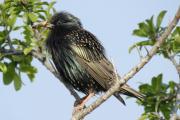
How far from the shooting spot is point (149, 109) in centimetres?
587

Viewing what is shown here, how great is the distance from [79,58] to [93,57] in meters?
0.23

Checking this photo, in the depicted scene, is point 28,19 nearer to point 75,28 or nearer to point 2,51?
point 2,51

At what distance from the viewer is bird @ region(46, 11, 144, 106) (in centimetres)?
742

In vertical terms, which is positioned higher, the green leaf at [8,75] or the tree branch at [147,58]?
the tree branch at [147,58]

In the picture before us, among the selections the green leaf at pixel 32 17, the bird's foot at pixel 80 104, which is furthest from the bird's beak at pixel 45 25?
the bird's foot at pixel 80 104

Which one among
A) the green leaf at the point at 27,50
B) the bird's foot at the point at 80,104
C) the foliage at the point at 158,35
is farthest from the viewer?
the bird's foot at the point at 80,104

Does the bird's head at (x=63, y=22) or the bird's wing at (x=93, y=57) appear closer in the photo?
the bird's wing at (x=93, y=57)

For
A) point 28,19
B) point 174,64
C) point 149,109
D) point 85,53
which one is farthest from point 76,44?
point 174,64

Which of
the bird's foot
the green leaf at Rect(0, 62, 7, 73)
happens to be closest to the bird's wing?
the bird's foot

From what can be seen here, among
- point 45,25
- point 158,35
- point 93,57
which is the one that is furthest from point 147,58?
point 93,57

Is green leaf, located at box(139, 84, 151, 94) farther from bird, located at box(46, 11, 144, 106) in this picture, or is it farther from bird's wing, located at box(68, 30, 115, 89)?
bird's wing, located at box(68, 30, 115, 89)

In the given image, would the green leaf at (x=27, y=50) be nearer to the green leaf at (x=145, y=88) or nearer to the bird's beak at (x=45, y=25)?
the bird's beak at (x=45, y=25)

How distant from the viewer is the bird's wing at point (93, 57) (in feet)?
24.4

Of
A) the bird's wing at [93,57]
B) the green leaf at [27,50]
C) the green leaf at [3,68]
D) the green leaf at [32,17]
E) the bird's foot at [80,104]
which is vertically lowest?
the bird's foot at [80,104]
